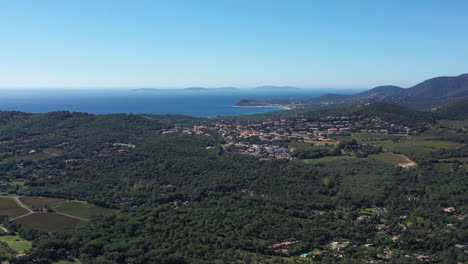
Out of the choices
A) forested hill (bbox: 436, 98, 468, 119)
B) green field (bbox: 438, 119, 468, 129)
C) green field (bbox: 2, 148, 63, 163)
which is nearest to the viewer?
green field (bbox: 2, 148, 63, 163)

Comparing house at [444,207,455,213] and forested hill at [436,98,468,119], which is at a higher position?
forested hill at [436,98,468,119]

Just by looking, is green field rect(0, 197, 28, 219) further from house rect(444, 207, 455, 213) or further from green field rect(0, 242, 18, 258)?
house rect(444, 207, 455, 213)

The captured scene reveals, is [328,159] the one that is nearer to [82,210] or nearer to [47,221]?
[82,210]

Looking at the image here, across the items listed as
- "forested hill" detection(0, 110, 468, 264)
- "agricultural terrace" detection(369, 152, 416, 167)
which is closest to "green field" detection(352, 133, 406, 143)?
"agricultural terrace" detection(369, 152, 416, 167)

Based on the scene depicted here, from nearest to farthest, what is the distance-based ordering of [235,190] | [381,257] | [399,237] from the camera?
1. [381,257]
2. [399,237]
3. [235,190]

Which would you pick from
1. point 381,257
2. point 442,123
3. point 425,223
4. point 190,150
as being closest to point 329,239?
point 381,257

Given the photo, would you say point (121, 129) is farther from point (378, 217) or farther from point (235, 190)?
point (378, 217)
